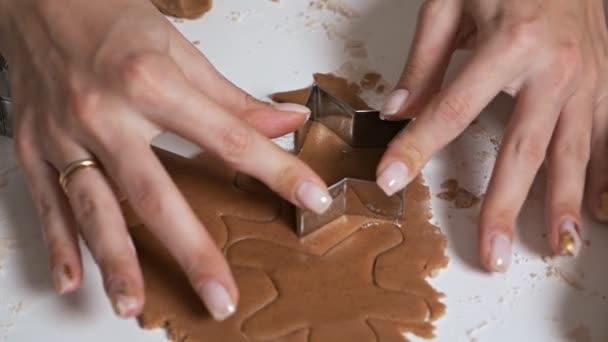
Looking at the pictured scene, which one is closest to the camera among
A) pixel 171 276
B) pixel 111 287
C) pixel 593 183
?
pixel 111 287

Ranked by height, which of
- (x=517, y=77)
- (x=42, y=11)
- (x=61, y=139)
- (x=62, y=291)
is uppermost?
(x=517, y=77)

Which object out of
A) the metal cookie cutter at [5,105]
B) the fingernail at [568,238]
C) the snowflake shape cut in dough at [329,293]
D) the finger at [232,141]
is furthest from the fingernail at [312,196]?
the metal cookie cutter at [5,105]

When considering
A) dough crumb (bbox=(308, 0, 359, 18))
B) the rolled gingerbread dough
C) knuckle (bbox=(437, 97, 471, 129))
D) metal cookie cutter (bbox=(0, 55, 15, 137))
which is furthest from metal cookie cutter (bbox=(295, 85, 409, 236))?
metal cookie cutter (bbox=(0, 55, 15, 137))

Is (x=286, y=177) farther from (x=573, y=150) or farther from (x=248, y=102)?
(x=573, y=150)

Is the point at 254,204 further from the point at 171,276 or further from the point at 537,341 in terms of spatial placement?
the point at 537,341

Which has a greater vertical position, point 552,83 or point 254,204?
point 552,83

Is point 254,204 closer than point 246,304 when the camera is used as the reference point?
No

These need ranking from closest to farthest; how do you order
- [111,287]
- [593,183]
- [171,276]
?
[111,287] < [171,276] < [593,183]

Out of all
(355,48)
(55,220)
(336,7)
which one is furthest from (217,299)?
(336,7)

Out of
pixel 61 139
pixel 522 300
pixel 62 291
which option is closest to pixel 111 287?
pixel 62 291
